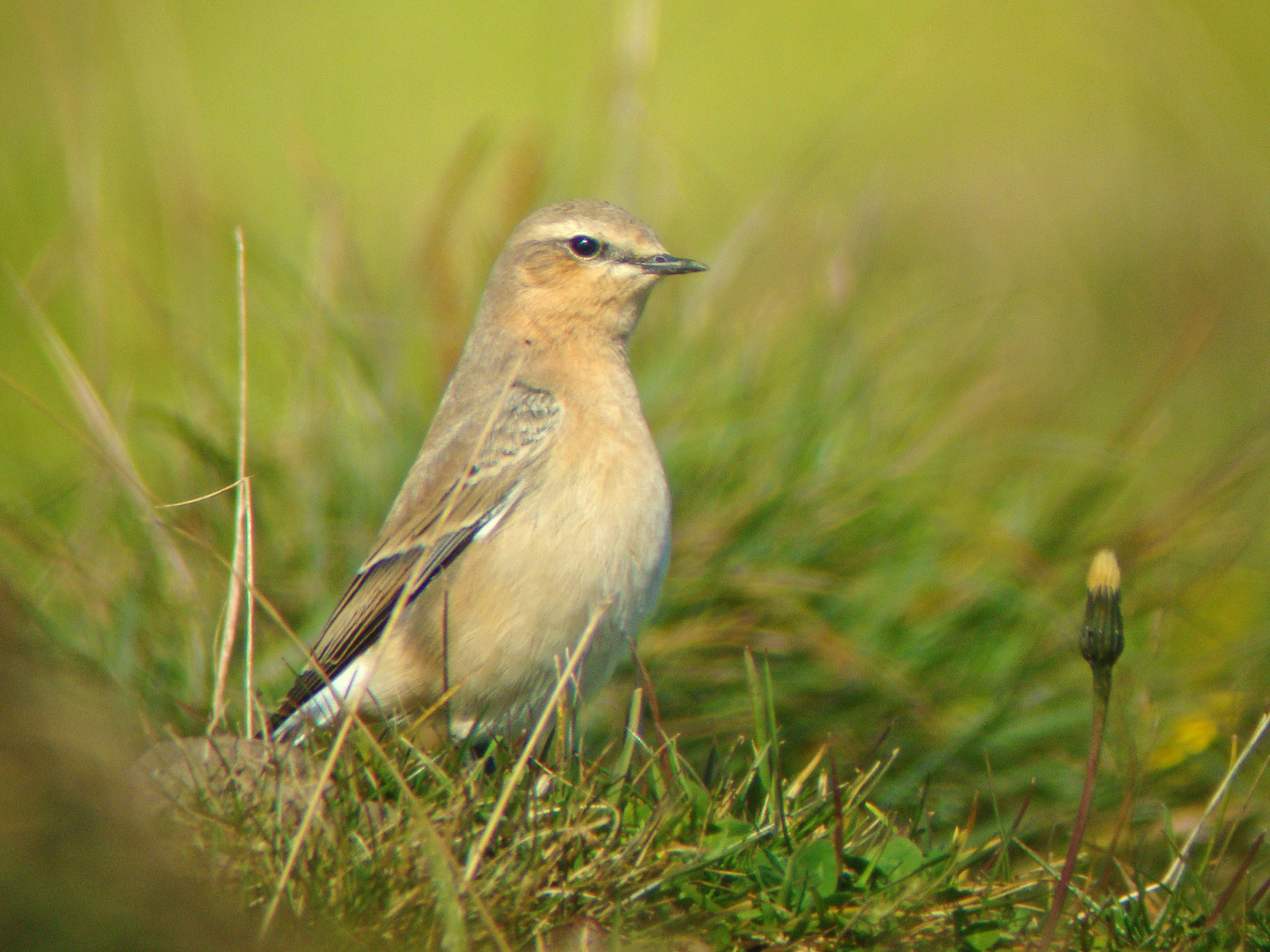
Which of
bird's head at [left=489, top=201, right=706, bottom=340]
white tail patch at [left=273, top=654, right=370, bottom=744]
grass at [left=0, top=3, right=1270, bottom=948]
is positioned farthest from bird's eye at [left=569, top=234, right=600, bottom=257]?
white tail patch at [left=273, top=654, right=370, bottom=744]

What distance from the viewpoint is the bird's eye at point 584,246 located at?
479 cm

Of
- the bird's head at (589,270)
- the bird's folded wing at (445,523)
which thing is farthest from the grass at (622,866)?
the bird's head at (589,270)

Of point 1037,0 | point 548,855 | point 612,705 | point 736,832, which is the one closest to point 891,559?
point 612,705

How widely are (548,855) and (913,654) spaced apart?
8.42 feet

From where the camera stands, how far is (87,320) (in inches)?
227

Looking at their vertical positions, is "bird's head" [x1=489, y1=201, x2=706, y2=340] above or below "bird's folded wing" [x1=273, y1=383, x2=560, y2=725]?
above

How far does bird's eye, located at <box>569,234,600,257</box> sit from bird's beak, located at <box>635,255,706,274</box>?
0.59ft

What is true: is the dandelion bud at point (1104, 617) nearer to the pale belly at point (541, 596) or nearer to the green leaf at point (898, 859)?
the green leaf at point (898, 859)

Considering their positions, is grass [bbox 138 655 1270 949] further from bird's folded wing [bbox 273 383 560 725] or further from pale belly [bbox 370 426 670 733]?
bird's folded wing [bbox 273 383 560 725]

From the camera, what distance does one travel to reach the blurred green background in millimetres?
4902

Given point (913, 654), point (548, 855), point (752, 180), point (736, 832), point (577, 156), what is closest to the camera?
point (548, 855)

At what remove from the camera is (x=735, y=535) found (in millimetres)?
5363

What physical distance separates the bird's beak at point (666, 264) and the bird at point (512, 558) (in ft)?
0.04

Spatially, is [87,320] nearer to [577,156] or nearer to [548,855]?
[577,156]
